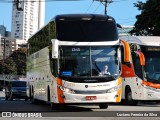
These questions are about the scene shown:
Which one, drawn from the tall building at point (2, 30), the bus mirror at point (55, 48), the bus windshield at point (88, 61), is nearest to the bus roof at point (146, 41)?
the bus windshield at point (88, 61)

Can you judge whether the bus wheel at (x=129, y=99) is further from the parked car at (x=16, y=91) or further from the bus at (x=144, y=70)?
the parked car at (x=16, y=91)

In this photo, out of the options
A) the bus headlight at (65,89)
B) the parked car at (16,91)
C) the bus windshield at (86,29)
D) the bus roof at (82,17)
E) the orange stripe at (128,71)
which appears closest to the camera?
the bus headlight at (65,89)

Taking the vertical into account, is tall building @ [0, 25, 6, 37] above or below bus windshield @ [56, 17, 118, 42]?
above

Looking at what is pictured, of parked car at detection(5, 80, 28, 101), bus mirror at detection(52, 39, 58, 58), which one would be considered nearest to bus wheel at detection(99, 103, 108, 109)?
bus mirror at detection(52, 39, 58, 58)

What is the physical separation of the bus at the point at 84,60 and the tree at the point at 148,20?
2123 centimetres

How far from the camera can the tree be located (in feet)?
129

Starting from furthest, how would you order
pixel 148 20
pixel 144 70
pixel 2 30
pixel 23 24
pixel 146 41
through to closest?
pixel 2 30 → pixel 23 24 → pixel 148 20 → pixel 146 41 → pixel 144 70

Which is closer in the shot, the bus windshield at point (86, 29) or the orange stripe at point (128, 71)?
the bus windshield at point (86, 29)

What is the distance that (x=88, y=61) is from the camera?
58.5 feet

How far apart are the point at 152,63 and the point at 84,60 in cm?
692

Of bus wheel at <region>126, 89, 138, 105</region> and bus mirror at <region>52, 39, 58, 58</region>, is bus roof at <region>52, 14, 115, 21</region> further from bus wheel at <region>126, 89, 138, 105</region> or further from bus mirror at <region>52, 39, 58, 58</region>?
bus wheel at <region>126, 89, 138, 105</region>

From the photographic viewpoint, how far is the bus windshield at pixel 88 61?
58.2 ft

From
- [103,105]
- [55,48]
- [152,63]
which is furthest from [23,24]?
[55,48]

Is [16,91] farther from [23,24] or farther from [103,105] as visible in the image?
[23,24]
